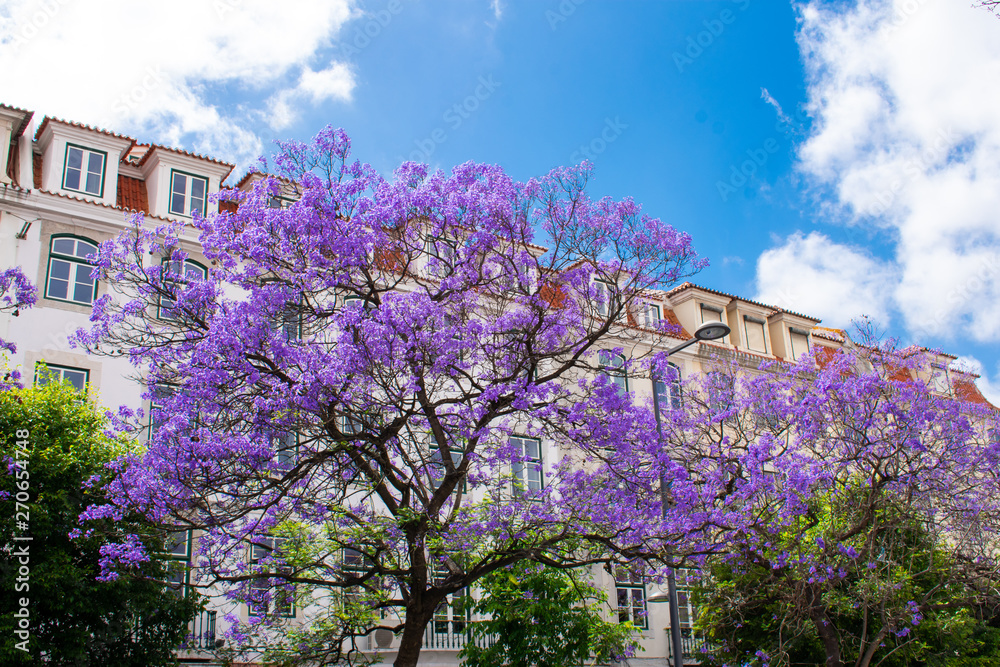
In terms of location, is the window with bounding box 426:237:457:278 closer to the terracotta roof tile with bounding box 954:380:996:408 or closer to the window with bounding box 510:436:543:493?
the window with bounding box 510:436:543:493

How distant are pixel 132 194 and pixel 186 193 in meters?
1.31

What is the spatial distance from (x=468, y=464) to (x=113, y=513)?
17.8 feet

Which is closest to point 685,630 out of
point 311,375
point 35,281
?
point 311,375

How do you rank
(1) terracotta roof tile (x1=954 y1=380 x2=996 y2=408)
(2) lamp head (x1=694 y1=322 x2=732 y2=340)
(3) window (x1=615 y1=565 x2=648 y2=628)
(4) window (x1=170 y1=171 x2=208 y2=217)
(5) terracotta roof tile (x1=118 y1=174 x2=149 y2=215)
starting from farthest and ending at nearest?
(1) terracotta roof tile (x1=954 y1=380 x2=996 y2=408) < (3) window (x1=615 y1=565 x2=648 y2=628) < (4) window (x1=170 y1=171 x2=208 y2=217) < (5) terracotta roof tile (x1=118 y1=174 x2=149 y2=215) < (2) lamp head (x1=694 y1=322 x2=732 y2=340)

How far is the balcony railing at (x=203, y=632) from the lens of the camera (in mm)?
16616

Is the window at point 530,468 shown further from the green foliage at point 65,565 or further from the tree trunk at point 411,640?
the green foliage at point 65,565

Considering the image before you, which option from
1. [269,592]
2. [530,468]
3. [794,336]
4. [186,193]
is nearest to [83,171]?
[186,193]

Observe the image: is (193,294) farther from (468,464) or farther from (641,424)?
(641,424)

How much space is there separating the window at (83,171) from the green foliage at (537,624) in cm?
1325

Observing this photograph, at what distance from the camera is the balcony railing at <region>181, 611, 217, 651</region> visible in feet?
54.5

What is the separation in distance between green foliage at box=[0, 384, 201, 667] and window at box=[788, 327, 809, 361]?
25.8 metres

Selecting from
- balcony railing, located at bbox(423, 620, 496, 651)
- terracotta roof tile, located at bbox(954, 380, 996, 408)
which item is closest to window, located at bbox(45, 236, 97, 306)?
balcony railing, located at bbox(423, 620, 496, 651)

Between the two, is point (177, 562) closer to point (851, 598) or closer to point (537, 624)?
point (537, 624)

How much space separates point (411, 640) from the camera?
1281 cm
